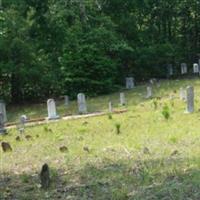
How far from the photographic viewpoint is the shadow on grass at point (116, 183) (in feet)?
23.6

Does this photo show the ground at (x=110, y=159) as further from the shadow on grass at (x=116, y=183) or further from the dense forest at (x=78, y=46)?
the dense forest at (x=78, y=46)

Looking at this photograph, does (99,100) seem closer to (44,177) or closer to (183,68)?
(183,68)

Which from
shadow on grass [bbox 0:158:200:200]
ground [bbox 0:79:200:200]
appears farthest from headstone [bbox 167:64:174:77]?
shadow on grass [bbox 0:158:200:200]

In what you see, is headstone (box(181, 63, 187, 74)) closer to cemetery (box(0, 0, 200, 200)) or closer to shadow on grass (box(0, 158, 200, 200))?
cemetery (box(0, 0, 200, 200))

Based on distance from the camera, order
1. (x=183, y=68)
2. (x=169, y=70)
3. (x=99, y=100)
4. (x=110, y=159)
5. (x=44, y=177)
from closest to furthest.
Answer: (x=44, y=177) < (x=110, y=159) < (x=99, y=100) < (x=169, y=70) < (x=183, y=68)

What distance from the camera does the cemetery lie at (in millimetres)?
8039

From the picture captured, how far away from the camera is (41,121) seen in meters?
16.6

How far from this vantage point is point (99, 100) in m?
22.0

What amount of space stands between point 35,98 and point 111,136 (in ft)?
A: 43.9

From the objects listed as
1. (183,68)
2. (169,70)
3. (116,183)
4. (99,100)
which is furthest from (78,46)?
(116,183)

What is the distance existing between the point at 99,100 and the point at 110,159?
499 inches

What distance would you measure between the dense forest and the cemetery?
5 cm

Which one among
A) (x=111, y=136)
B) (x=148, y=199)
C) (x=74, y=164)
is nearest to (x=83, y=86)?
(x=111, y=136)

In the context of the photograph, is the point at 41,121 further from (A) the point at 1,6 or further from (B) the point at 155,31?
(B) the point at 155,31
